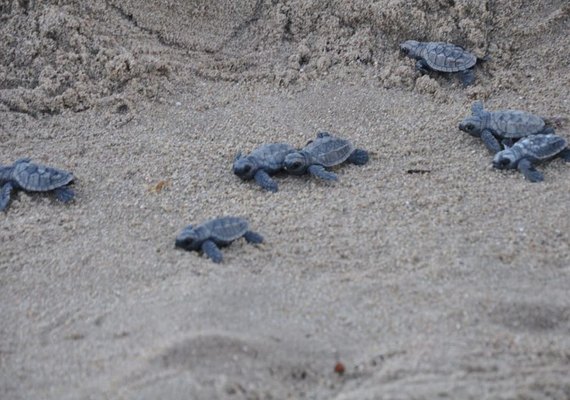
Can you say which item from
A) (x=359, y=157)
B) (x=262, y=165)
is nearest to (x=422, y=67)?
(x=359, y=157)

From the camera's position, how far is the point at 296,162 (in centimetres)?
402

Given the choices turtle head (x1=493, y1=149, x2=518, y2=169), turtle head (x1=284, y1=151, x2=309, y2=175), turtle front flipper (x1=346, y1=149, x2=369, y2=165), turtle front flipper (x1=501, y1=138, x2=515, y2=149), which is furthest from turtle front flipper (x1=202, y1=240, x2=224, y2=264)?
turtle front flipper (x1=501, y1=138, x2=515, y2=149)

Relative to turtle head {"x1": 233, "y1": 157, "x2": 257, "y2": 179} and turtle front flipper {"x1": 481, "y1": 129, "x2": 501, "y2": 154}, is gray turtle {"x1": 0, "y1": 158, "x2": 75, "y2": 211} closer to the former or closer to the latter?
turtle head {"x1": 233, "y1": 157, "x2": 257, "y2": 179}

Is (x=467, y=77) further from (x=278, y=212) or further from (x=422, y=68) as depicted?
(x=278, y=212)

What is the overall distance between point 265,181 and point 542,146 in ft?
4.76

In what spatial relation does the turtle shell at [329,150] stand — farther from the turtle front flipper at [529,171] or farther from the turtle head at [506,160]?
the turtle front flipper at [529,171]

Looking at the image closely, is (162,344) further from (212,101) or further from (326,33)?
(326,33)

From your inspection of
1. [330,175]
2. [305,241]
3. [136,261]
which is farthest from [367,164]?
[136,261]

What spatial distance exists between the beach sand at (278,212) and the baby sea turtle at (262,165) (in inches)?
2.7

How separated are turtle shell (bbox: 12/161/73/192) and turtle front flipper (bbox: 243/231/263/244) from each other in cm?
107

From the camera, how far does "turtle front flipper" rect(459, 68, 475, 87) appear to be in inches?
188

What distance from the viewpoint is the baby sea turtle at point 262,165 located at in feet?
13.1

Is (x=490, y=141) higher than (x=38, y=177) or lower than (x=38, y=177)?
higher

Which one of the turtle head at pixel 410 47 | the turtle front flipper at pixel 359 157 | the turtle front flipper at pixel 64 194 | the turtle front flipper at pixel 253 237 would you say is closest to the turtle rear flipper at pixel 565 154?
the turtle front flipper at pixel 359 157
